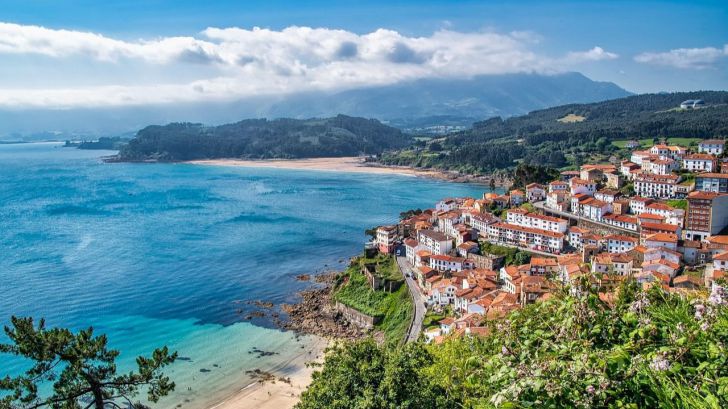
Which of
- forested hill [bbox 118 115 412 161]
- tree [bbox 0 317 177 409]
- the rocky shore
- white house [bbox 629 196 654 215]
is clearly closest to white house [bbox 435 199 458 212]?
white house [bbox 629 196 654 215]

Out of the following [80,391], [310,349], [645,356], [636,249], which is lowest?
[310,349]

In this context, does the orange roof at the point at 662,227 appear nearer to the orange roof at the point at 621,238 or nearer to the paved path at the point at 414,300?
the orange roof at the point at 621,238

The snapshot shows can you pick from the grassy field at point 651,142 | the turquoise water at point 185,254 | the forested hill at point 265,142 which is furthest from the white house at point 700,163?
the forested hill at point 265,142

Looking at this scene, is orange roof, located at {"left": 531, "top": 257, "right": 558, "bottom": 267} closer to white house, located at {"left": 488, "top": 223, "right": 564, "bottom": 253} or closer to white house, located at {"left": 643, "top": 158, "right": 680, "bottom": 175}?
white house, located at {"left": 488, "top": 223, "right": 564, "bottom": 253}

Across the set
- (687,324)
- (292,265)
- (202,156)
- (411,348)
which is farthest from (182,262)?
(202,156)

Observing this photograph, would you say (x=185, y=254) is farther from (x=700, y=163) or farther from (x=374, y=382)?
(x=700, y=163)

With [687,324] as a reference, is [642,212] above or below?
below

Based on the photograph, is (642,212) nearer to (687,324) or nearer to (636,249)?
(636,249)
